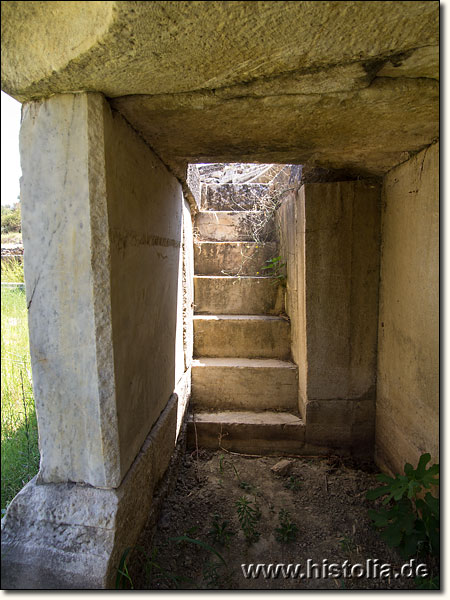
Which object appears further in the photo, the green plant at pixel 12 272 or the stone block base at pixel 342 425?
the green plant at pixel 12 272

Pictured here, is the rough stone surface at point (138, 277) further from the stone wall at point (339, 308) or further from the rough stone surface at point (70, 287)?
the stone wall at point (339, 308)

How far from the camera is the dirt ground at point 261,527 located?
1.87 m

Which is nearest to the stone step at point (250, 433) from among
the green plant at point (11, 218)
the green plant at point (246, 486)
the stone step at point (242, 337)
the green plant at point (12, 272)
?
the green plant at point (246, 486)

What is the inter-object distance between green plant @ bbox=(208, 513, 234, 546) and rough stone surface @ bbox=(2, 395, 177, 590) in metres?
0.73

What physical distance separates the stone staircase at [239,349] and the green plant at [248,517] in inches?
31.0

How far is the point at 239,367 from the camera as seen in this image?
3496 millimetres

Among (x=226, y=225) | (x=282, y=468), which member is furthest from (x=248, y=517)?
(x=226, y=225)

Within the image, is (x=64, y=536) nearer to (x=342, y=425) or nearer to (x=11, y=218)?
(x=342, y=425)

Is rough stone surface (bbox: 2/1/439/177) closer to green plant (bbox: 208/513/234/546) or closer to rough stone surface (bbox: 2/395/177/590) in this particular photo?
rough stone surface (bbox: 2/395/177/590)

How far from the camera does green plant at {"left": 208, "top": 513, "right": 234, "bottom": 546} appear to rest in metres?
2.13

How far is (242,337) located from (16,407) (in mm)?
2115

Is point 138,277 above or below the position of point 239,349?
above

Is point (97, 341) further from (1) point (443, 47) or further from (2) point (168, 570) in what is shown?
(1) point (443, 47)

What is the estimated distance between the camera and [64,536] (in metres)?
1.44
